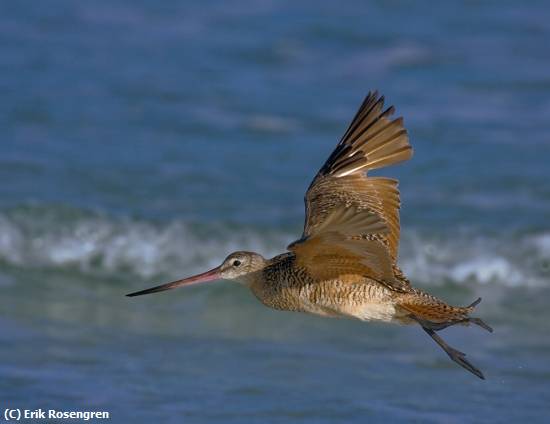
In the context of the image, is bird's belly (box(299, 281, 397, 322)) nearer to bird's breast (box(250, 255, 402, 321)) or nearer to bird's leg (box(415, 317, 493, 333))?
bird's breast (box(250, 255, 402, 321))

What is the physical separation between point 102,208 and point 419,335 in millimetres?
3256

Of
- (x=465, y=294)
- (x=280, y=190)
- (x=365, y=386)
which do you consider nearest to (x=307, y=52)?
(x=280, y=190)

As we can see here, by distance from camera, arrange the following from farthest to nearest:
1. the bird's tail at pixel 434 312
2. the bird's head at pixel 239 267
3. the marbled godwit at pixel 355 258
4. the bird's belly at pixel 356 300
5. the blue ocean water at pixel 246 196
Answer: the blue ocean water at pixel 246 196 < the bird's head at pixel 239 267 < the bird's belly at pixel 356 300 < the bird's tail at pixel 434 312 < the marbled godwit at pixel 355 258

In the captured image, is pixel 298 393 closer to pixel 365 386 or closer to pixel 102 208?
pixel 365 386

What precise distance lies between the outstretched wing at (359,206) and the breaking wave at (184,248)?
2.76 metres

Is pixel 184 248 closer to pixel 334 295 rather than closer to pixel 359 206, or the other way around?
pixel 359 206

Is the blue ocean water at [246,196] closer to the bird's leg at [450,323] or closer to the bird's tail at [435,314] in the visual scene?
the bird's tail at [435,314]

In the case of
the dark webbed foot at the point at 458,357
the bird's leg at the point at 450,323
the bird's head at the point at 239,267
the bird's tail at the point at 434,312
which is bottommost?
the dark webbed foot at the point at 458,357

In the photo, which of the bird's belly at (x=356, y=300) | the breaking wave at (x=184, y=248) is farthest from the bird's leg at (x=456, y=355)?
the breaking wave at (x=184, y=248)

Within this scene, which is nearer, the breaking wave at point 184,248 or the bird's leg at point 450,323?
the bird's leg at point 450,323

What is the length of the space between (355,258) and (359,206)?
1.69 ft

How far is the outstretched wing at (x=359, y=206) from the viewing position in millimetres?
5867

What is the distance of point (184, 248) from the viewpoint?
1004 centimetres

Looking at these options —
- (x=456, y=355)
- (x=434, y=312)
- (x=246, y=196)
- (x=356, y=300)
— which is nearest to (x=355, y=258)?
(x=356, y=300)
